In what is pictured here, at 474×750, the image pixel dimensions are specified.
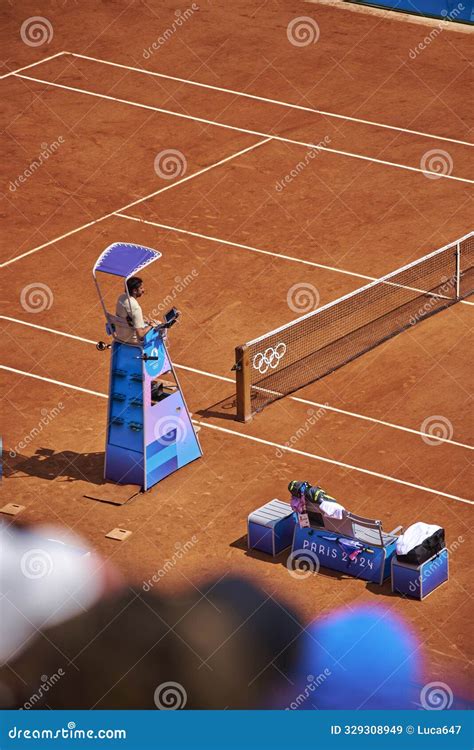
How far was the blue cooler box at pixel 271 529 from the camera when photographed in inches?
938

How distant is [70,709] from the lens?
21.1 metres

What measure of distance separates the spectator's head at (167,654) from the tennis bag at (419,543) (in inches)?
69.6

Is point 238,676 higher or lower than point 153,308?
lower

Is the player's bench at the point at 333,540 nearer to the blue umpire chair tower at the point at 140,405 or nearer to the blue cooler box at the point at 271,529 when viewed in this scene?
the blue cooler box at the point at 271,529

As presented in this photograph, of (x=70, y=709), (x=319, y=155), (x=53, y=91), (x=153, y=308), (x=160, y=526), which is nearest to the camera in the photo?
(x=70, y=709)

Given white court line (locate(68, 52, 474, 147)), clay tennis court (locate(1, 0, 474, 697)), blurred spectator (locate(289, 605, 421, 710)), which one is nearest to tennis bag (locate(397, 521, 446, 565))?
clay tennis court (locate(1, 0, 474, 697))

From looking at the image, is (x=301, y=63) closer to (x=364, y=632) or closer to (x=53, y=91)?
(x=53, y=91)

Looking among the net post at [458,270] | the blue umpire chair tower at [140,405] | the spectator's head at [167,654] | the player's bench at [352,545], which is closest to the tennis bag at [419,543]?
the player's bench at [352,545]

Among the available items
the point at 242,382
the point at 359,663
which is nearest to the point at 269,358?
the point at 242,382

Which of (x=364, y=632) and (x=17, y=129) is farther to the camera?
(x=17, y=129)

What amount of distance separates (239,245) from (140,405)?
9142mm

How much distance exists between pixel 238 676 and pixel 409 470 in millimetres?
5674

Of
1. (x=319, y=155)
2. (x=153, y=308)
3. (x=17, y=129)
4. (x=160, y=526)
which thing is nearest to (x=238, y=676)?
(x=160, y=526)

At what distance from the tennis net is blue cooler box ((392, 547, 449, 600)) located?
18.0ft
